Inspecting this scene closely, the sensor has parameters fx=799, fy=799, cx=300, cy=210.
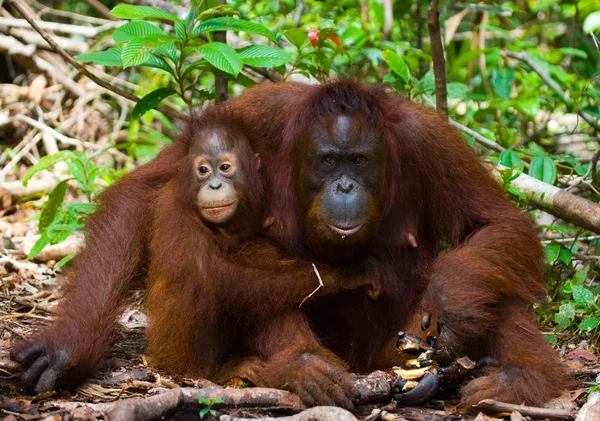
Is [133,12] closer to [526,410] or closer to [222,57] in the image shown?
[222,57]

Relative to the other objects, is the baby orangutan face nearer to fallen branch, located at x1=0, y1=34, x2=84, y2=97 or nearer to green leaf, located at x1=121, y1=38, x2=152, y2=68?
green leaf, located at x1=121, y1=38, x2=152, y2=68

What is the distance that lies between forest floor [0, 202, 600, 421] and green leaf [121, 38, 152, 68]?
1.42 metres

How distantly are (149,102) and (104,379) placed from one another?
1.79 metres

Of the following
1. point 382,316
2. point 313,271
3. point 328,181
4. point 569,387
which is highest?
point 328,181

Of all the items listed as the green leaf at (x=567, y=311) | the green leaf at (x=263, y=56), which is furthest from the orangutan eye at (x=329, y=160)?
the green leaf at (x=567, y=311)

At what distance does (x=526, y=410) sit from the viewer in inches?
127

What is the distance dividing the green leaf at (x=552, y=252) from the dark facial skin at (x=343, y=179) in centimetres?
154

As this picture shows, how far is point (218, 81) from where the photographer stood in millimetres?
5062

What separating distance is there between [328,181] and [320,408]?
1052 mm

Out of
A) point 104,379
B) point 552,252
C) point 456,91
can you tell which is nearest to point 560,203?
point 552,252

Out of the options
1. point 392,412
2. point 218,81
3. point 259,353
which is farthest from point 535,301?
point 218,81

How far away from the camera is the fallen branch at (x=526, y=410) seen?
3231 millimetres

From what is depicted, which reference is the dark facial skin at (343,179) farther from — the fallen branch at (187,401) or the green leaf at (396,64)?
the green leaf at (396,64)

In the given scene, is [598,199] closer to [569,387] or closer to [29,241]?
[569,387]
